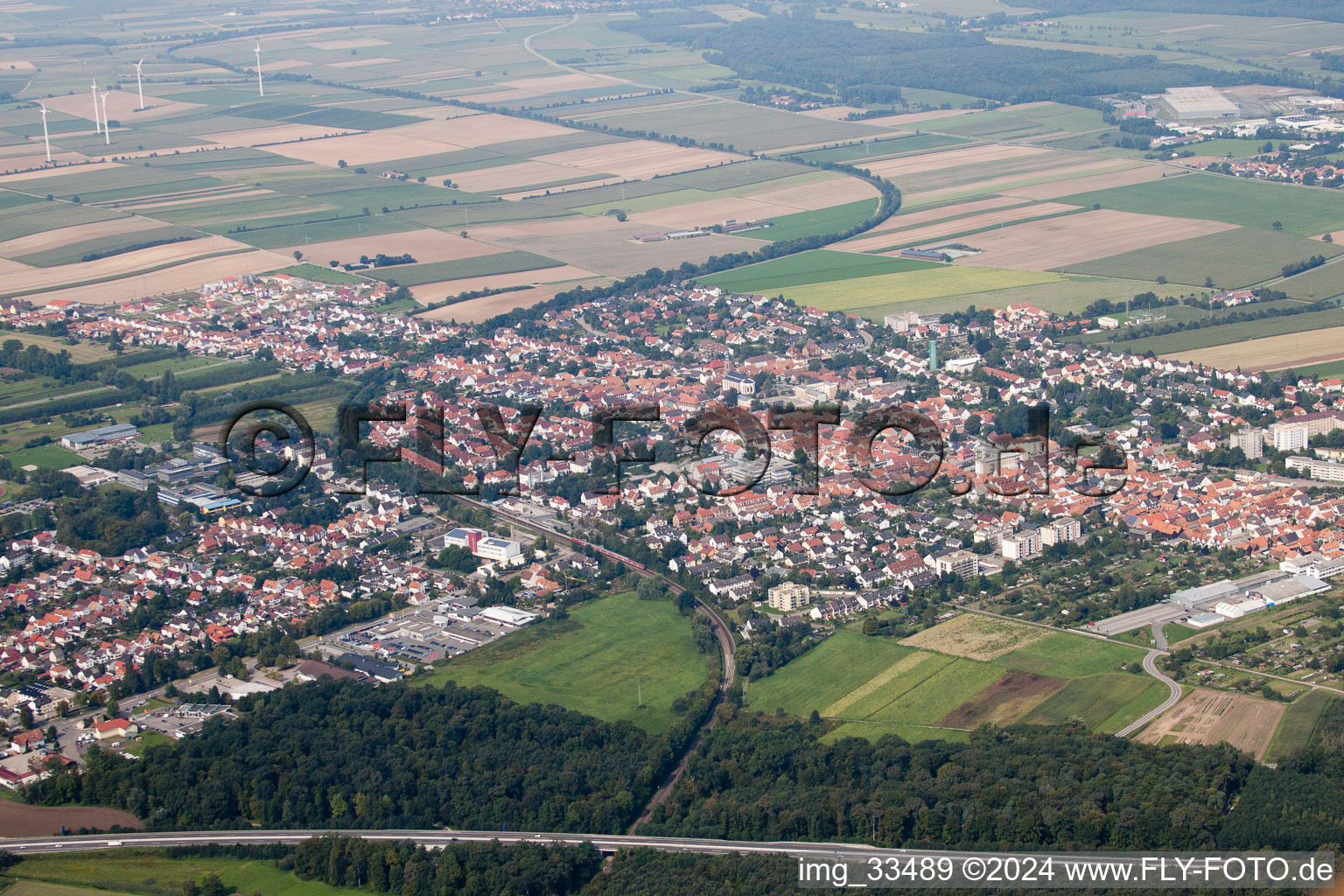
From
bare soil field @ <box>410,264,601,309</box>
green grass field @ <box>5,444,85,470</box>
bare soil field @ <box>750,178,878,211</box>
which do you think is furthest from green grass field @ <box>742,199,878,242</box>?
green grass field @ <box>5,444,85,470</box>

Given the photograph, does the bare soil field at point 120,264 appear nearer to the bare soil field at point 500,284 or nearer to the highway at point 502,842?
the bare soil field at point 500,284

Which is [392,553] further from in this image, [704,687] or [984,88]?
[984,88]

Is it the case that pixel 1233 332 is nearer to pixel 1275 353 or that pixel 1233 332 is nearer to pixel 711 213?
pixel 1275 353

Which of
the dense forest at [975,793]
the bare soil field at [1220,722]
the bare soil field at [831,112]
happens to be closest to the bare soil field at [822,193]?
the bare soil field at [831,112]

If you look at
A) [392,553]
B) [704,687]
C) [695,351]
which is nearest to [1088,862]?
[704,687]

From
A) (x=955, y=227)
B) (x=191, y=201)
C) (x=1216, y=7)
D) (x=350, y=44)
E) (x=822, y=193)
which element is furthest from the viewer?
(x=350, y=44)

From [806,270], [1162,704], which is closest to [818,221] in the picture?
[806,270]
